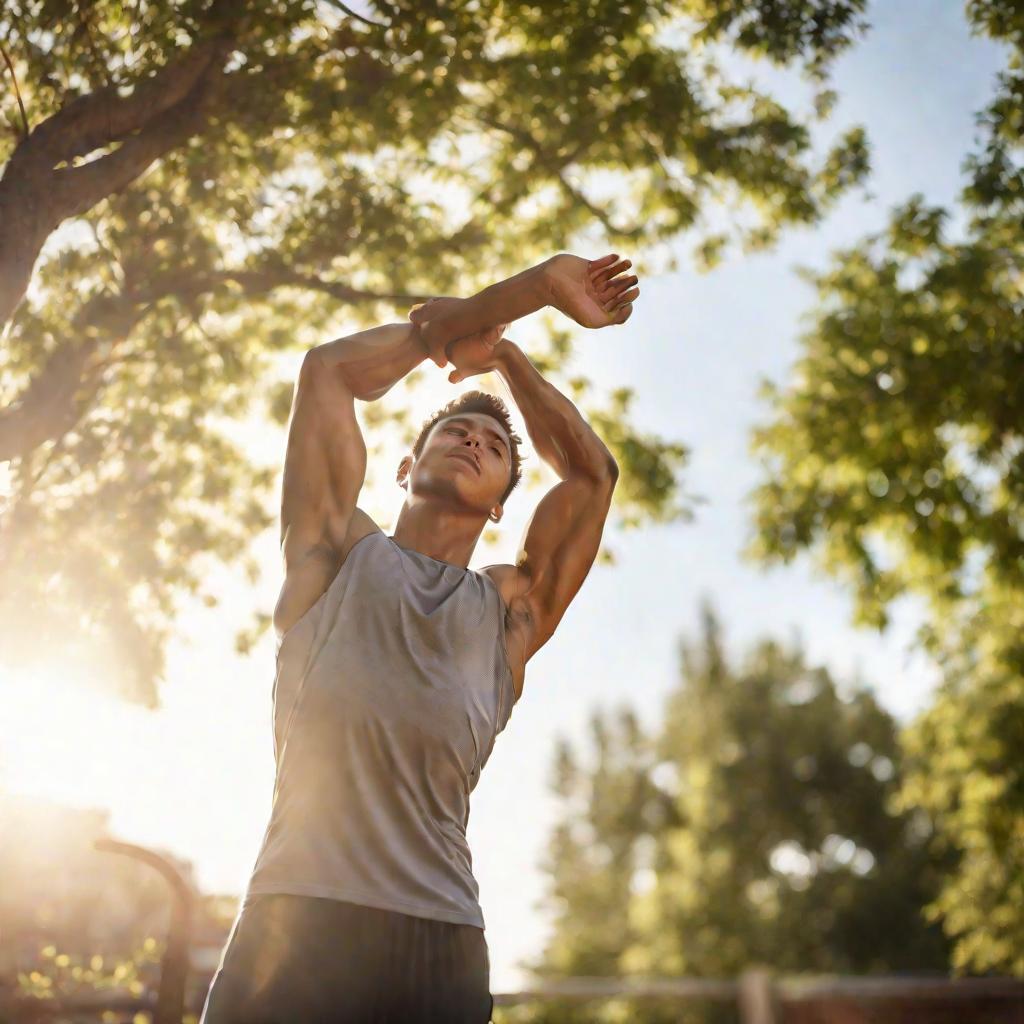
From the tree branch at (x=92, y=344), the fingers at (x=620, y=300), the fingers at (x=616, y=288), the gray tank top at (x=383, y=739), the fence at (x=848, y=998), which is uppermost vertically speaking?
the tree branch at (x=92, y=344)

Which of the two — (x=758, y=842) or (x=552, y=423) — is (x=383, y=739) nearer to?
(x=552, y=423)

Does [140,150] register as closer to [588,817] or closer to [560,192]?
[560,192]

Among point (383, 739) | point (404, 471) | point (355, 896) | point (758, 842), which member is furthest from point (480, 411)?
point (758, 842)

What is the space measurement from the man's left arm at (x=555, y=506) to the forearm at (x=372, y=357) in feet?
0.88

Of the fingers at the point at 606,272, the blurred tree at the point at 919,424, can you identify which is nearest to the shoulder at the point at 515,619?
the fingers at the point at 606,272

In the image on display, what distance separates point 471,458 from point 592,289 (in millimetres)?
524

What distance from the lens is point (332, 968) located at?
1828mm

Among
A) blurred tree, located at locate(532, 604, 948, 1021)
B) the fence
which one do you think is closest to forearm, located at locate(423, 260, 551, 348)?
the fence

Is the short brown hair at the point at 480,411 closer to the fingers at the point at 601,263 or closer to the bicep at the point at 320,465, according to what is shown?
the bicep at the point at 320,465

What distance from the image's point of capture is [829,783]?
3150 centimetres

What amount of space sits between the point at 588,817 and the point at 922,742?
109ft

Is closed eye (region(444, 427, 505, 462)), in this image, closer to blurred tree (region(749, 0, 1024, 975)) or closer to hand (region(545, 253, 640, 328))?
hand (region(545, 253, 640, 328))

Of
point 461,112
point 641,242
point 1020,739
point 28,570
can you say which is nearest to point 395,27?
point 461,112

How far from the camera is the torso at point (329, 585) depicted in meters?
2.26
